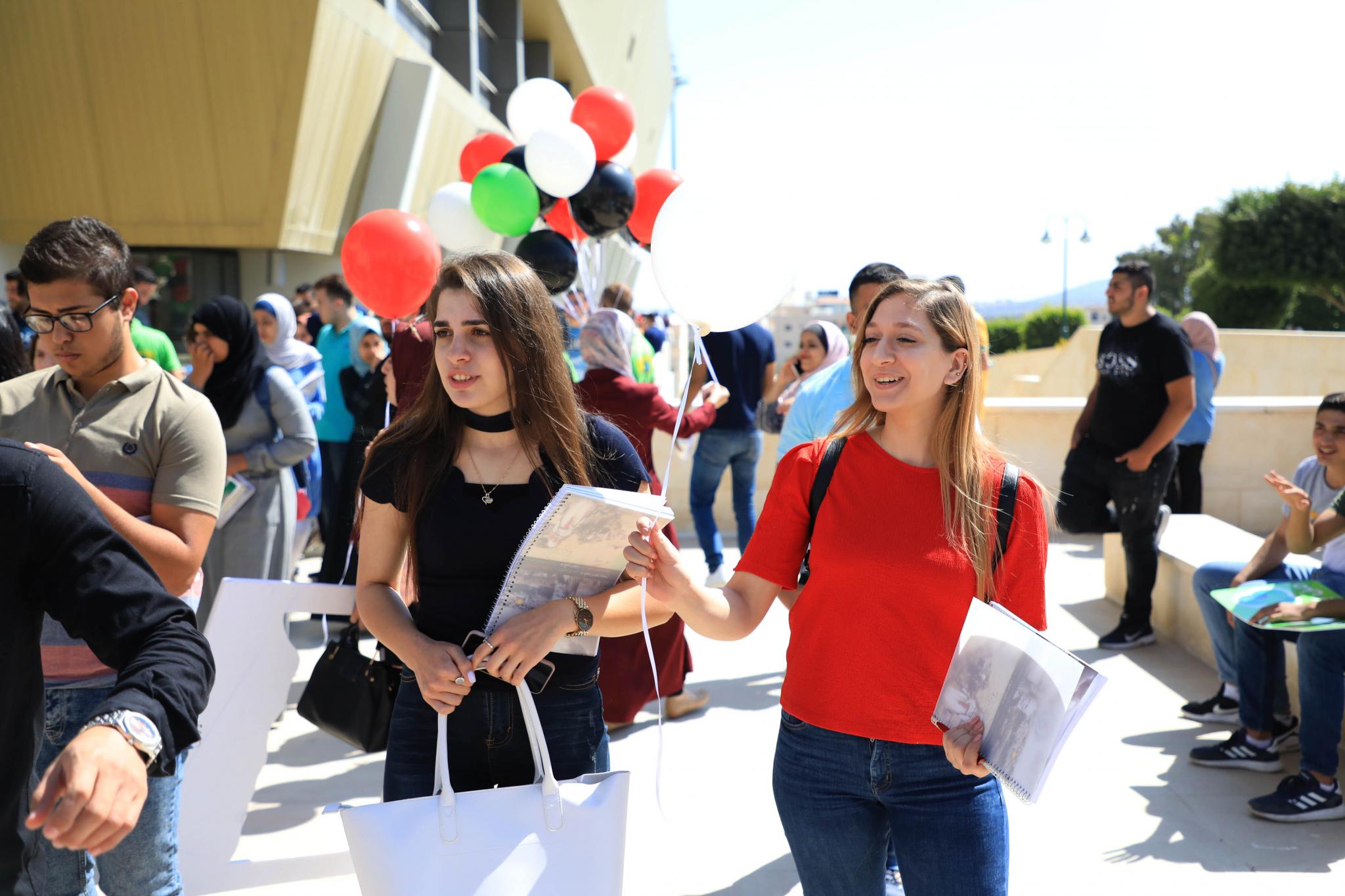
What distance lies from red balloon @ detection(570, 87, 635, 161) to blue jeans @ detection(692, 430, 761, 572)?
221cm

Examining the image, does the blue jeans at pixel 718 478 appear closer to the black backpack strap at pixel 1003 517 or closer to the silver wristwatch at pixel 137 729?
the black backpack strap at pixel 1003 517

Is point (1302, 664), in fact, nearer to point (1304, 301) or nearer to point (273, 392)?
point (273, 392)

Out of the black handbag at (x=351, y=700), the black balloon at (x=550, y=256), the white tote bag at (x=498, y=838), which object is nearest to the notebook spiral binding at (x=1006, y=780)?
the white tote bag at (x=498, y=838)

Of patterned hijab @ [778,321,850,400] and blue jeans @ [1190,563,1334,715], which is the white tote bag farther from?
patterned hijab @ [778,321,850,400]

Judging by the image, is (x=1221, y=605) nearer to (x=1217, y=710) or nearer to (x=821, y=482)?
(x=1217, y=710)

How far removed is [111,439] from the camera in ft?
7.73

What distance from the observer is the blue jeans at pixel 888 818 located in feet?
6.33

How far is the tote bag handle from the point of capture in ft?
5.91

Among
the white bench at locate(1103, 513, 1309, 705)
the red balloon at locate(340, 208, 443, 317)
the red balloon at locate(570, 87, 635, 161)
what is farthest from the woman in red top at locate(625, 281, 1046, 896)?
the red balloon at locate(570, 87, 635, 161)

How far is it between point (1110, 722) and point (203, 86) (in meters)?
12.9

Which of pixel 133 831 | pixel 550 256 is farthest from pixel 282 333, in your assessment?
pixel 133 831

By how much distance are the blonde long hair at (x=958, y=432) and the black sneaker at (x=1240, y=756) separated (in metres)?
2.82

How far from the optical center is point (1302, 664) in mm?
3773

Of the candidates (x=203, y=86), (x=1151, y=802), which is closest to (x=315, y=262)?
(x=203, y=86)
